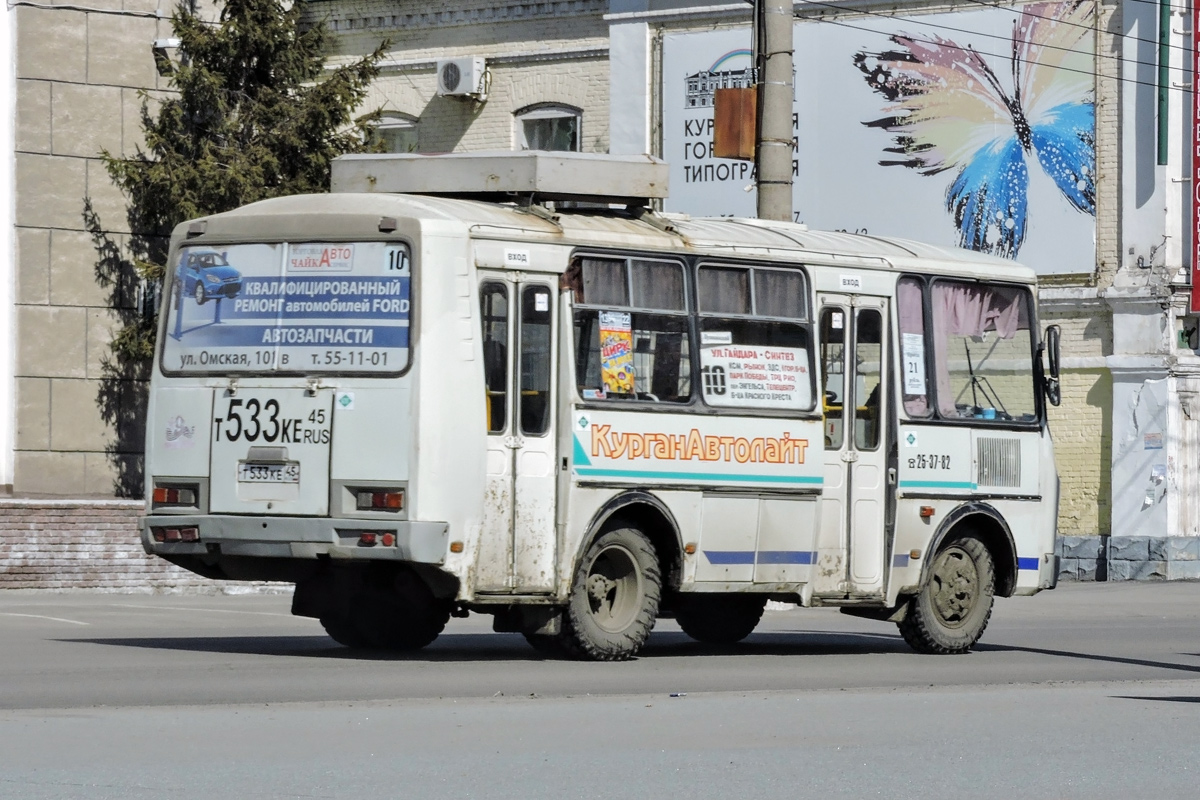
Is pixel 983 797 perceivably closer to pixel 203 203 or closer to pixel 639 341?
pixel 639 341

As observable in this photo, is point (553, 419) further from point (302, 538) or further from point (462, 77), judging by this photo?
point (462, 77)

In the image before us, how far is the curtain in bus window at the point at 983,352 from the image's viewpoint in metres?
15.8

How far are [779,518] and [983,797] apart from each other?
6.60 meters

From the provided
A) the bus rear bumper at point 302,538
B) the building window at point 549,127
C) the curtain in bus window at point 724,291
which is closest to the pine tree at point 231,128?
the building window at point 549,127

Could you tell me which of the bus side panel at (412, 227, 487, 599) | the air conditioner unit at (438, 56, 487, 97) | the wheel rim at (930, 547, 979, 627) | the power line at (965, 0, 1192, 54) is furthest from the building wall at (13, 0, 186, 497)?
the bus side panel at (412, 227, 487, 599)

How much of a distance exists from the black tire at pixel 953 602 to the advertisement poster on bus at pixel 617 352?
317 cm

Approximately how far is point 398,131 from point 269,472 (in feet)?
66.3

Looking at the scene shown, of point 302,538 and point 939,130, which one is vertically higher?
point 939,130

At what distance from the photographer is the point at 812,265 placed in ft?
48.9

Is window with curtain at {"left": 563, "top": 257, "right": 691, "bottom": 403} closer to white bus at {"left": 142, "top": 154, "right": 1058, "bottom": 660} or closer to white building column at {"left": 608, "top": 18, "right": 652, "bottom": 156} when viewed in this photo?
white bus at {"left": 142, "top": 154, "right": 1058, "bottom": 660}

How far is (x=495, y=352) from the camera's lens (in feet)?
43.1

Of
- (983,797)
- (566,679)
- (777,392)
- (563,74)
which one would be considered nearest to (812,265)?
(777,392)

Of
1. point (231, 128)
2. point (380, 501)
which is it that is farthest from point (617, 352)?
point (231, 128)

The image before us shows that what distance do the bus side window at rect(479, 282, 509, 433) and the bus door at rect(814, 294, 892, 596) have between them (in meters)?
2.76
